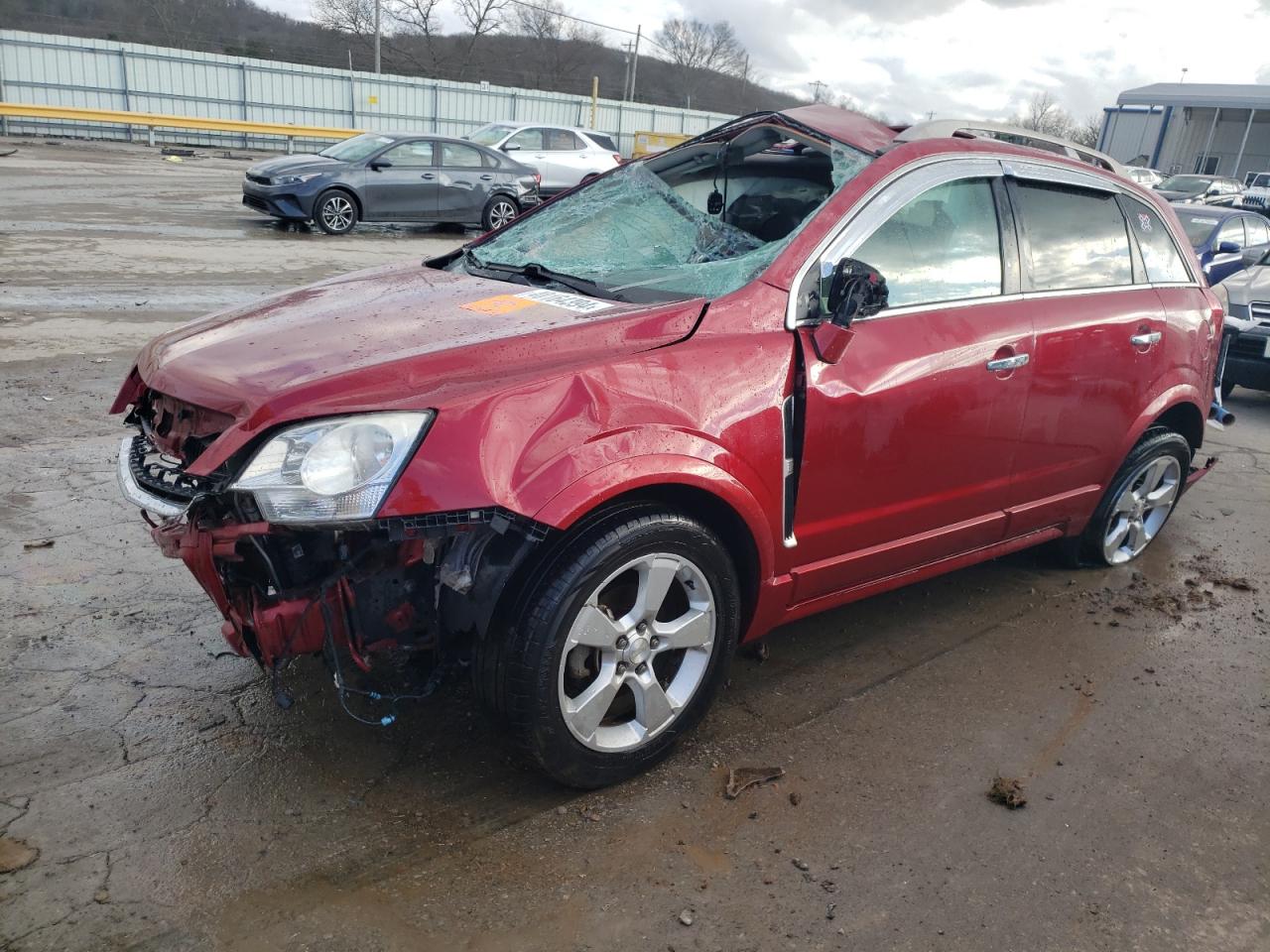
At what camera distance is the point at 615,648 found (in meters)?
2.65

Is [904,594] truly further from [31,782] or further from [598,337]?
[31,782]

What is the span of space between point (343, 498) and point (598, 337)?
84 centimetres

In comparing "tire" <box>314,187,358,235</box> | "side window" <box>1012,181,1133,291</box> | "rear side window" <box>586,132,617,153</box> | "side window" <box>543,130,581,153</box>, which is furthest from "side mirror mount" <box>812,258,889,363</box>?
"rear side window" <box>586,132,617,153</box>

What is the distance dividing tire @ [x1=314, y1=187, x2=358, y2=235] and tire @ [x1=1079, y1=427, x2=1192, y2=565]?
11915 millimetres

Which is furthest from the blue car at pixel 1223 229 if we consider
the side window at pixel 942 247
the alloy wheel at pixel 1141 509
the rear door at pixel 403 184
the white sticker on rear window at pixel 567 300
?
the rear door at pixel 403 184

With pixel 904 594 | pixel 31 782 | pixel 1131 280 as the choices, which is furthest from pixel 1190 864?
pixel 31 782

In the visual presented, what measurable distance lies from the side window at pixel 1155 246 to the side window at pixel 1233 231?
8.70 m

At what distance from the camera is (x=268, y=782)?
2709 millimetres

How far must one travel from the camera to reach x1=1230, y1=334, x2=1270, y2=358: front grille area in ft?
26.2

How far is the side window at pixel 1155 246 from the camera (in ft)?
13.7

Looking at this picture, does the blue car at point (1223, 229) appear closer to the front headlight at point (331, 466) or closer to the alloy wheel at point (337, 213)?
the front headlight at point (331, 466)

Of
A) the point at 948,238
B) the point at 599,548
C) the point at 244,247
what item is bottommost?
the point at 244,247

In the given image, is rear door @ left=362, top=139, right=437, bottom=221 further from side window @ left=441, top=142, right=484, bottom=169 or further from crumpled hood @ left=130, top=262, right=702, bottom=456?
crumpled hood @ left=130, top=262, right=702, bottom=456

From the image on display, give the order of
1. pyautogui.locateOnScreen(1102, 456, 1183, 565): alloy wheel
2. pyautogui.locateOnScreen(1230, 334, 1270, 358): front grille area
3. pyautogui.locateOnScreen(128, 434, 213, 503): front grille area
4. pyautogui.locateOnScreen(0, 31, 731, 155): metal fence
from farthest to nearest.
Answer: pyautogui.locateOnScreen(0, 31, 731, 155): metal fence
pyautogui.locateOnScreen(1230, 334, 1270, 358): front grille area
pyautogui.locateOnScreen(1102, 456, 1183, 565): alloy wheel
pyautogui.locateOnScreen(128, 434, 213, 503): front grille area
